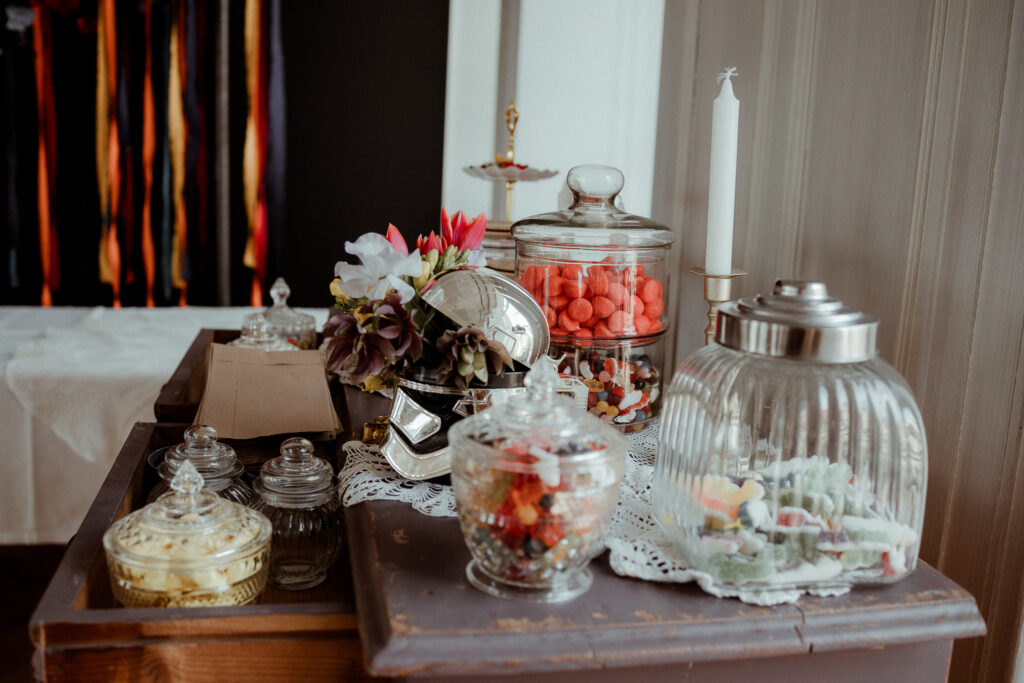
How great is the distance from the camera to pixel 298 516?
0.89 meters

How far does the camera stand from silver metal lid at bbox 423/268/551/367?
2.97 ft

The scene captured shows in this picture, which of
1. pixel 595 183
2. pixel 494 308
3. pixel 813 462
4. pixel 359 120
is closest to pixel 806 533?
pixel 813 462

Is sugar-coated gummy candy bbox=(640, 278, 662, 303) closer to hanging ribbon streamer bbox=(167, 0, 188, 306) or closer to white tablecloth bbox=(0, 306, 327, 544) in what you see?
white tablecloth bbox=(0, 306, 327, 544)

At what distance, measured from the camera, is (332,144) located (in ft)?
13.2

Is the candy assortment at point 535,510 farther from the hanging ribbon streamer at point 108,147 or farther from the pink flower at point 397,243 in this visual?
the hanging ribbon streamer at point 108,147

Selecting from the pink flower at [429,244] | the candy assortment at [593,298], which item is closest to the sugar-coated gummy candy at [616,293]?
the candy assortment at [593,298]

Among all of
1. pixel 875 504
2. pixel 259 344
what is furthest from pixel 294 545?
pixel 259 344

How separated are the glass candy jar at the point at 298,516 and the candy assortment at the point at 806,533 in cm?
41

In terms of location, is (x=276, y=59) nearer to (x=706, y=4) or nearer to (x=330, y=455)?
(x=706, y=4)

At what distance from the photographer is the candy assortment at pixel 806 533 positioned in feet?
2.15

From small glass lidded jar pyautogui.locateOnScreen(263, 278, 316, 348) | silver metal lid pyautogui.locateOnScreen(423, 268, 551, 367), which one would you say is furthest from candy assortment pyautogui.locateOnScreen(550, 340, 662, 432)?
small glass lidded jar pyautogui.locateOnScreen(263, 278, 316, 348)

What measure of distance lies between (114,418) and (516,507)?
5.70 feet

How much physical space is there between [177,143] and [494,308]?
346cm

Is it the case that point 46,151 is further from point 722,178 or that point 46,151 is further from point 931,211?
point 931,211
